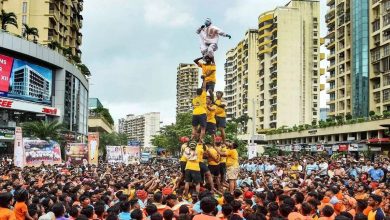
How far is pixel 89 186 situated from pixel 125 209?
18.0ft

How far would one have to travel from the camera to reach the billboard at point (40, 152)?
24.6 metres

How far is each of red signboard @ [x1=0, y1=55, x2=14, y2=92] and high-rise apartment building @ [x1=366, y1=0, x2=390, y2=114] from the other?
42520mm

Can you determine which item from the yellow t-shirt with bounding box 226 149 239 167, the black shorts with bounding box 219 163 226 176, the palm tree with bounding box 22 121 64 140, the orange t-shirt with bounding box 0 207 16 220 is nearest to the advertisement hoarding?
the black shorts with bounding box 219 163 226 176

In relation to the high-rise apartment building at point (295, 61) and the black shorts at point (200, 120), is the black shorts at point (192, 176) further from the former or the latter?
the high-rise apartment building at point (295, 61)

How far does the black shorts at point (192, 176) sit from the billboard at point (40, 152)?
534 inches

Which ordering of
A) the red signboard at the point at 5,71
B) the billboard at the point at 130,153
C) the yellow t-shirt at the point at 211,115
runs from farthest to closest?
the red signboard at the point at 5,71
the billboard at the point at 130,153
the yellow t-shirt at the point at 211,115

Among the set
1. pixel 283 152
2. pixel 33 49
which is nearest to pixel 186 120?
pixel 283 152

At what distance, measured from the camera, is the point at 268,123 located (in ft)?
316

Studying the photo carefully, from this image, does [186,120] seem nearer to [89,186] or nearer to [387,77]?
[387,77]

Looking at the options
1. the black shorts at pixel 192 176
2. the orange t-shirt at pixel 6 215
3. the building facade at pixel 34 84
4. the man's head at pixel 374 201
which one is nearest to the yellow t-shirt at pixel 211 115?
the black shorts at pixel 192 176

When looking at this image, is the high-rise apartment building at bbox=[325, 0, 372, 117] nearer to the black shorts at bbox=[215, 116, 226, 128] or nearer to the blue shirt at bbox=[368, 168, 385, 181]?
the blue shirt at bbox=[368, 168, 385, 181]

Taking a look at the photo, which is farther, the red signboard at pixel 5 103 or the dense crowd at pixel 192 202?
the red signboard at pixel 5 103

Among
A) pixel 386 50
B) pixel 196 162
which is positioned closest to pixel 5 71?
pixel 196 162

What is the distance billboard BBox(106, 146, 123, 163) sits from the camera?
33500 mm
